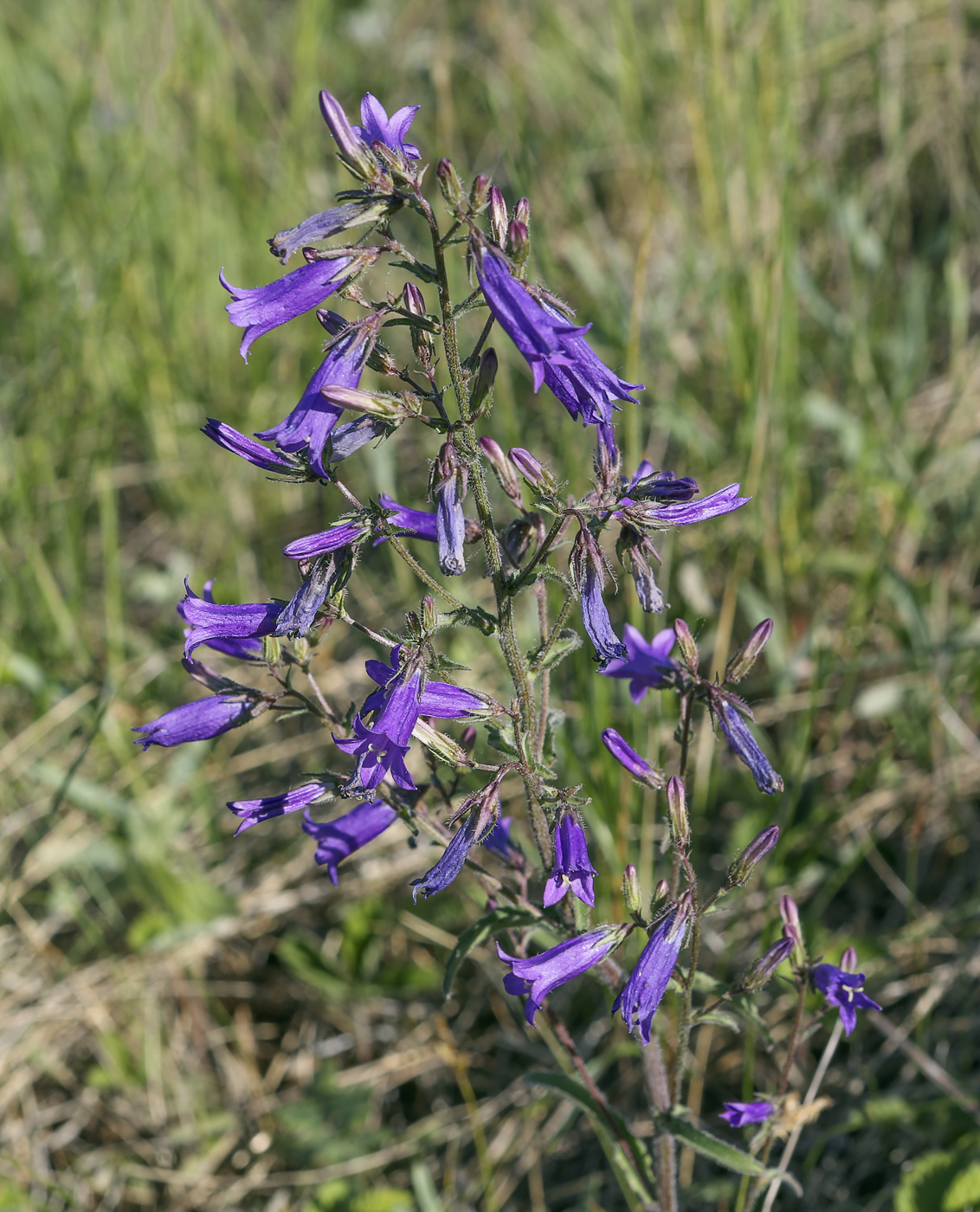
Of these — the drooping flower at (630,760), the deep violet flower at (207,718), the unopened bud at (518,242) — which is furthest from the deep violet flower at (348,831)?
the unopened bud at (518,242)

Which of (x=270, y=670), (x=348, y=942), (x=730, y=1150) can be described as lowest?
(x=348, y=942)

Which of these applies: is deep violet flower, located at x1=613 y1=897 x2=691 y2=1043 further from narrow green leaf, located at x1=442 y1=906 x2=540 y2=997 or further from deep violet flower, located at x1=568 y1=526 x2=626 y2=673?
deep violet flower, located at x1=568 y1=526 x2=626 y2=673

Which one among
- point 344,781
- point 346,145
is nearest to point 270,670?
point 344,781

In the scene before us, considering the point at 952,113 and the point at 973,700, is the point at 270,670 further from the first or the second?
the point at 952,113

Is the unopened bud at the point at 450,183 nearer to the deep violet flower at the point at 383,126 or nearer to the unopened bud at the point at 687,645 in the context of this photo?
the deep violet flower at the point at 383,126

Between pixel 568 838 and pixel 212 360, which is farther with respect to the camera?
pixel 212 360

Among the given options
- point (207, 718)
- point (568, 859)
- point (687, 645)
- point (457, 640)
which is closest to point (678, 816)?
point (568, 859)
